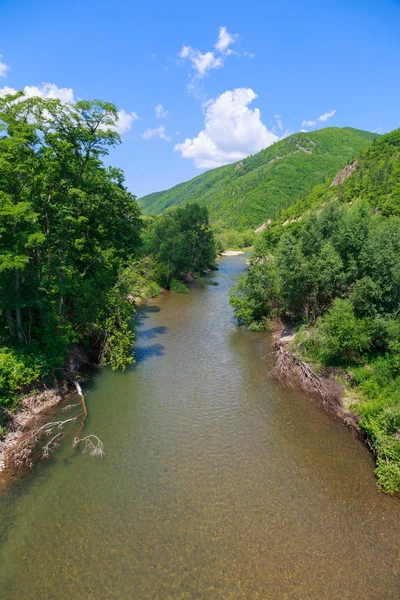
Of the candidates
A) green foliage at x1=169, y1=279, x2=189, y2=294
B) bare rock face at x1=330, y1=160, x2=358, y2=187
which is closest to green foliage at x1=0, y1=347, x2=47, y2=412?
green foliage at x1=169, y1=279, x2=189, y2=294

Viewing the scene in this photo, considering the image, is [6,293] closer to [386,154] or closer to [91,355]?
[91,355]

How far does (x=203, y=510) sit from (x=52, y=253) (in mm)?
15722

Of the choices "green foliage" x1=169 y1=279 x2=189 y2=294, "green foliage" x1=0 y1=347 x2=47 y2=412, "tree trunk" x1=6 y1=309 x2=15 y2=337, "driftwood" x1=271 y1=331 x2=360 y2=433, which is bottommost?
"driftwood" x1=271 y1=331 x2=360 y2=433

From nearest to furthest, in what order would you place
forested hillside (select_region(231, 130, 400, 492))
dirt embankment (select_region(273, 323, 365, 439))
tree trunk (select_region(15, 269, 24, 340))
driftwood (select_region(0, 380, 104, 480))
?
driftwood (select_region(0, 380, 104, 480))
forested hillside (select_region(231, 130, 400, 492))
tree trunk (select_region(15, 269, 24, 340))
dirt embankment (select_region(273, 323, 365, 439))

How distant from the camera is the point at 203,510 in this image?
1209 cm

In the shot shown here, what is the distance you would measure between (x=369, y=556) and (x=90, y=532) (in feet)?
30.3

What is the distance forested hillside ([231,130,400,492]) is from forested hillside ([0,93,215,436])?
1264 centimetres

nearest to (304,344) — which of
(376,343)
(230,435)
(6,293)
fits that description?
(376,343)

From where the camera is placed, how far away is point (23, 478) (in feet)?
42.5

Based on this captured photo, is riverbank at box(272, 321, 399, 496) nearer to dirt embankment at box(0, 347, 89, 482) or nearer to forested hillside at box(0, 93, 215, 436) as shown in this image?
forested hillside at box(0, 93, 215, 436)

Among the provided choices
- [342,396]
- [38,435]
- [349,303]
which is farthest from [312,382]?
[38,435]

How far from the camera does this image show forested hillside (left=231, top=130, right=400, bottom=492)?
617 inches

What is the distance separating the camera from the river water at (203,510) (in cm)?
967

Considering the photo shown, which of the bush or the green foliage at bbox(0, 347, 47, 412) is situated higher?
the green foliage at bbox(0, 347, 47, 412)
